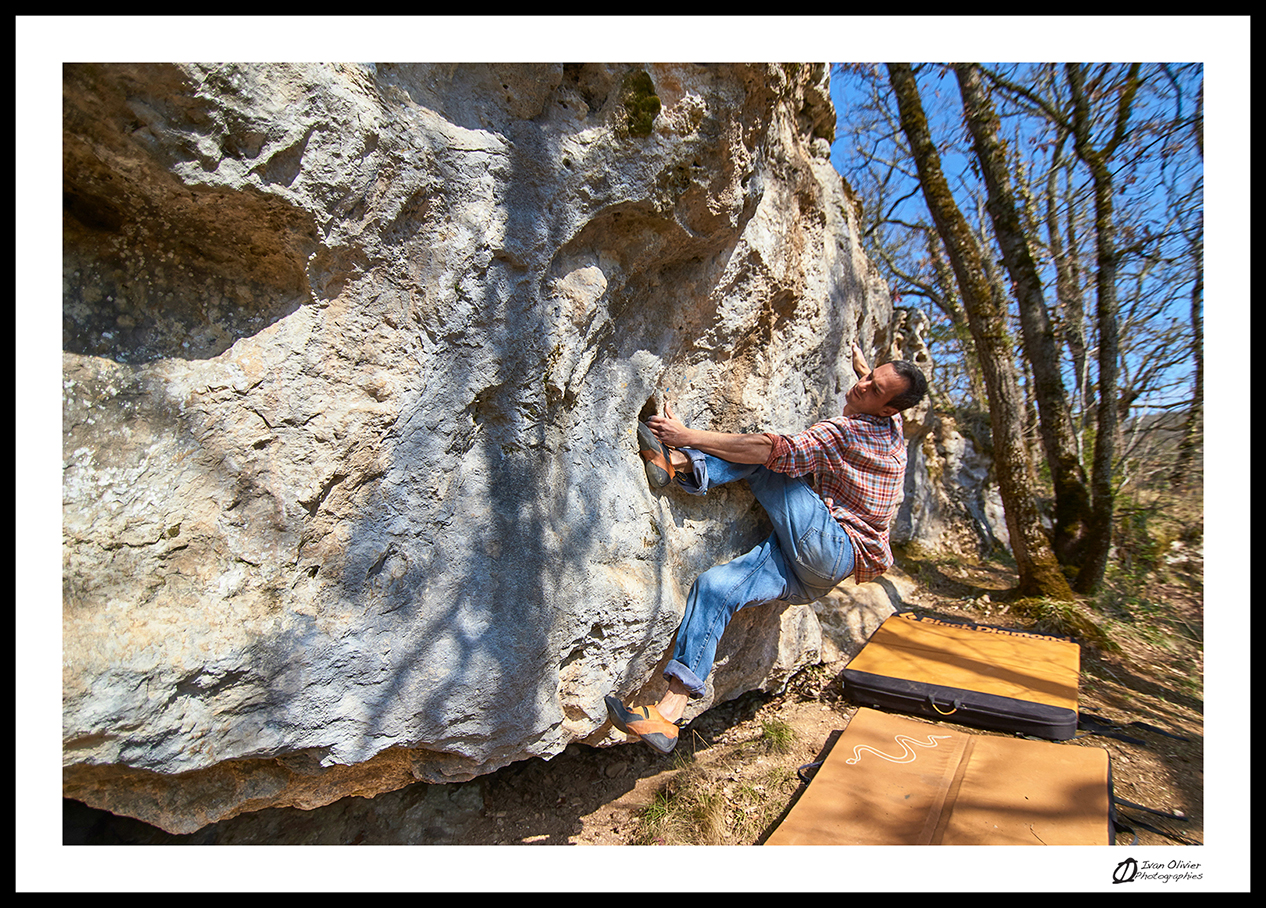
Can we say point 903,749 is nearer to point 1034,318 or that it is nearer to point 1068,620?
point 1068,620

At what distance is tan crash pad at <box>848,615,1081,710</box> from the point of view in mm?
3010

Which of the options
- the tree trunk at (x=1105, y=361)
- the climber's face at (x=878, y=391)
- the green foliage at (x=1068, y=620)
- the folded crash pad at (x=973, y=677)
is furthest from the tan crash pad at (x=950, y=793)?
the tree trunk at (x=1105, y=361)

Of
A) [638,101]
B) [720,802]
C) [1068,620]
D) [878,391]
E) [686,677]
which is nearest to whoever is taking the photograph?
[638,101]

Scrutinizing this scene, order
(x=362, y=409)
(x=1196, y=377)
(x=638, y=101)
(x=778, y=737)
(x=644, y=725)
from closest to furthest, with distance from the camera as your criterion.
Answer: (x=362, y=409) < (x=638, y=101) < (x=644, y=725) < (x=778, y=737) < (x=1196, y=377)

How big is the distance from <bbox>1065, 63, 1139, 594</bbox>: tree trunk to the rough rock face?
362cm

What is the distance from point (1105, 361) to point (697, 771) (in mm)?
4371

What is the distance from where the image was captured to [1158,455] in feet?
17.0

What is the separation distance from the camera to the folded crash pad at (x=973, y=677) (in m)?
2.82

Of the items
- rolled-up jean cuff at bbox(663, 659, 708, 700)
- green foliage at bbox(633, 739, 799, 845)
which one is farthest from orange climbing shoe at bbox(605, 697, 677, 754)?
green foliage at bbox(633, 739, 799, 845)

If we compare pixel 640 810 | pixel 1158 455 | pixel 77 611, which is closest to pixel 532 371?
pixel 77 611

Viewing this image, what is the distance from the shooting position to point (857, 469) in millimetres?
2822

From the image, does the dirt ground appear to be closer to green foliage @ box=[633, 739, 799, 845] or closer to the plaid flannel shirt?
green foliage @ box=[633, 739, 799, 845]

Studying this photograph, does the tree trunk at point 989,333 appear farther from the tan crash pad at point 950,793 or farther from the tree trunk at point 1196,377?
the tan crash pad at point 950,793

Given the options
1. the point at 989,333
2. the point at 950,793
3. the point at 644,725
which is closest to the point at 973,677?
the point at 950,793
